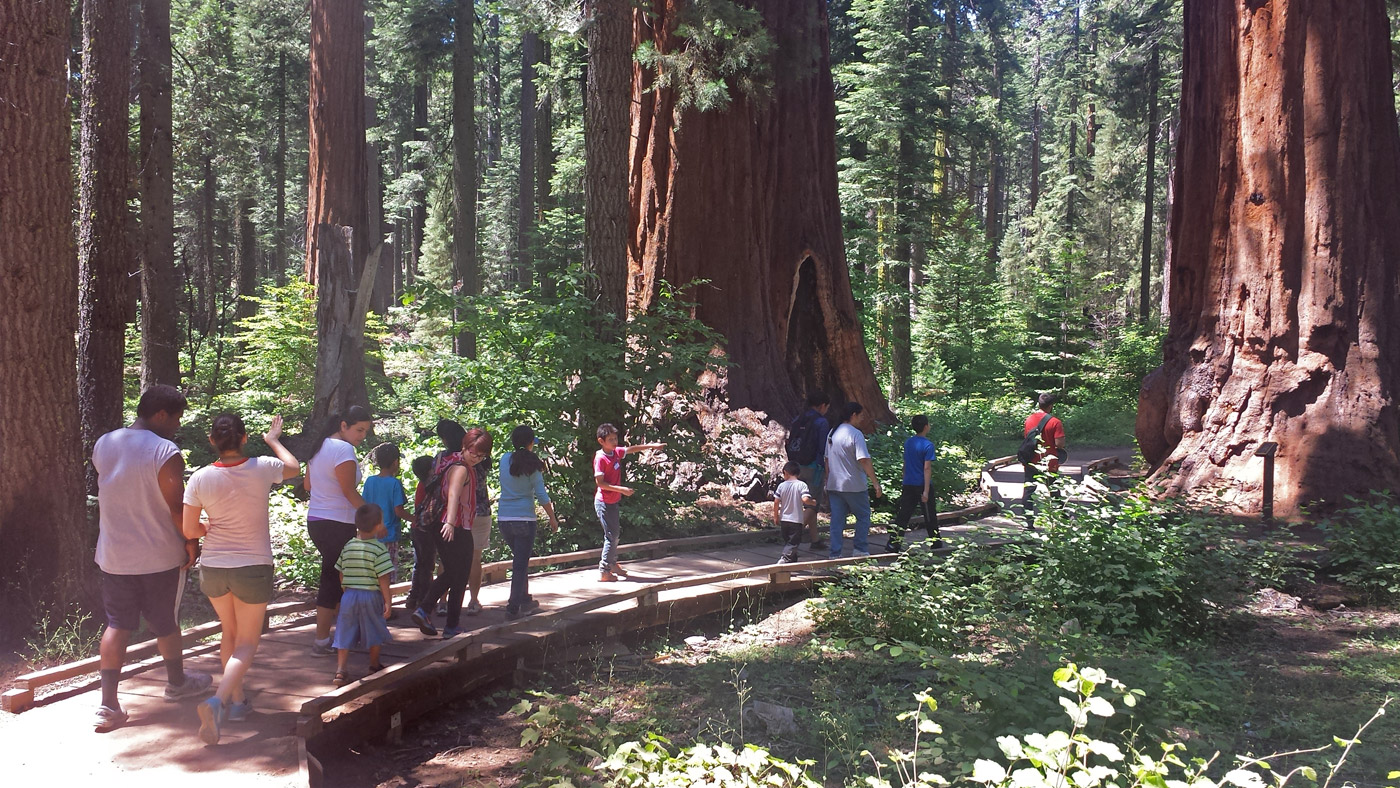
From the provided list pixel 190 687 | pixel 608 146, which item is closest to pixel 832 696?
pixel 190 687

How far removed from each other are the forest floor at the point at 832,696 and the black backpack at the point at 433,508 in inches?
53.4

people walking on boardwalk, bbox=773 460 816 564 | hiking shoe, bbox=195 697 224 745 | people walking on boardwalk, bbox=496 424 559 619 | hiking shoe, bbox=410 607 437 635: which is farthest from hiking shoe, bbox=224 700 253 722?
people walking on boardwalk, bbox=773 460 816 564

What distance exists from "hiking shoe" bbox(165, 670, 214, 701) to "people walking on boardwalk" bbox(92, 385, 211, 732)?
1.14ft

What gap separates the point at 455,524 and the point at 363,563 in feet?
2.81

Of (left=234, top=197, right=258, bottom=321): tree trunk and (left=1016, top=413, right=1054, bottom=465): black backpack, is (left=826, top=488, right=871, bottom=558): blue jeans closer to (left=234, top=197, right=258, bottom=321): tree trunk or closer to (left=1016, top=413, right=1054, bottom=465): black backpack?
(left=1016, top=413, right=1054, bottom=465): black backpack

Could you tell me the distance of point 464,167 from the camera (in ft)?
77.7

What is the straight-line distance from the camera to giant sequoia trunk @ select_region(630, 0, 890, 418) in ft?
47.9

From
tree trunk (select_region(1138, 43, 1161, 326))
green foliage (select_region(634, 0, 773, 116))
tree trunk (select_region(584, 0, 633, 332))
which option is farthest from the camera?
tree trunk (select_region(1138, 43, 1161, 326))

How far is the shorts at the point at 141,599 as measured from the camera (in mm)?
5578

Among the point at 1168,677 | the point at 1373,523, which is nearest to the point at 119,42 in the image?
the point at 1168,677

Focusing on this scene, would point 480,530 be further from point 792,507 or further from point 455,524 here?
point 792,507

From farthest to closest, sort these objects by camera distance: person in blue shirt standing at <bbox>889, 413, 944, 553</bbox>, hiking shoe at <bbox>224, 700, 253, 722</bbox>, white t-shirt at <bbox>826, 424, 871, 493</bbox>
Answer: person in blue shirt standing at <bbox>889, 413, 944, 553</bbox> → white t-shirt at <bbox>826, 424, 871, 493</bbox> → hiking shoe at <bbox>224, 700, 253, 722</bbox>

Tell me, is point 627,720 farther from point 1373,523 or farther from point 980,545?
point 1373,523

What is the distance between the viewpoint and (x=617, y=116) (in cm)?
1198
